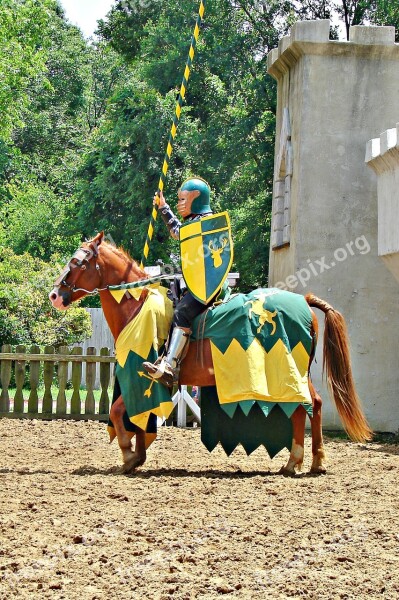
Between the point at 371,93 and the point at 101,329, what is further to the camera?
the point at 101,329

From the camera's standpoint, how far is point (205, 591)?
4902 mm

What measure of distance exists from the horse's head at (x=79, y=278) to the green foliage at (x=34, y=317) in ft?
35.0

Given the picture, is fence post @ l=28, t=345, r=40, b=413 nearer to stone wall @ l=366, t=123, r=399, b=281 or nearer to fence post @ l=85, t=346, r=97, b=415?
fence post @ l=85, t=346, r=97, b=415

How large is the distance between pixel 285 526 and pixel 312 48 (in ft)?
29.6

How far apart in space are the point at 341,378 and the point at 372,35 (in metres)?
6.38

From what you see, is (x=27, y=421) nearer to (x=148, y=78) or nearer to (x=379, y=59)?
(x=379, y=59)

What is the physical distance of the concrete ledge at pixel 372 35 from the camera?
545 inches

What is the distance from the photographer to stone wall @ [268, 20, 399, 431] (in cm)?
1359

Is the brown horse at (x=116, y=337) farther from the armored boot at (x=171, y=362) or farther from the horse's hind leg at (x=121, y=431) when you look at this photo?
the armored boot at (x=171, y=362)

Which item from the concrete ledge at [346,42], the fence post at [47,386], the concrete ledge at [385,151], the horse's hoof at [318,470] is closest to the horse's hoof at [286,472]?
the horse's hoof at [318,470]

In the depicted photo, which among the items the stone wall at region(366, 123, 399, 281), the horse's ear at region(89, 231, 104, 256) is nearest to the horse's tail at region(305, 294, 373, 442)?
the horse's ear at region(89, 231, 104, 256)

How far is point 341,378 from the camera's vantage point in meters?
9.38

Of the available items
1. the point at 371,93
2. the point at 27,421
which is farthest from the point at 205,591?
the point at 371,93

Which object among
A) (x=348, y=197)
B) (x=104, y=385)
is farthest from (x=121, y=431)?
(x=348, y=197)
